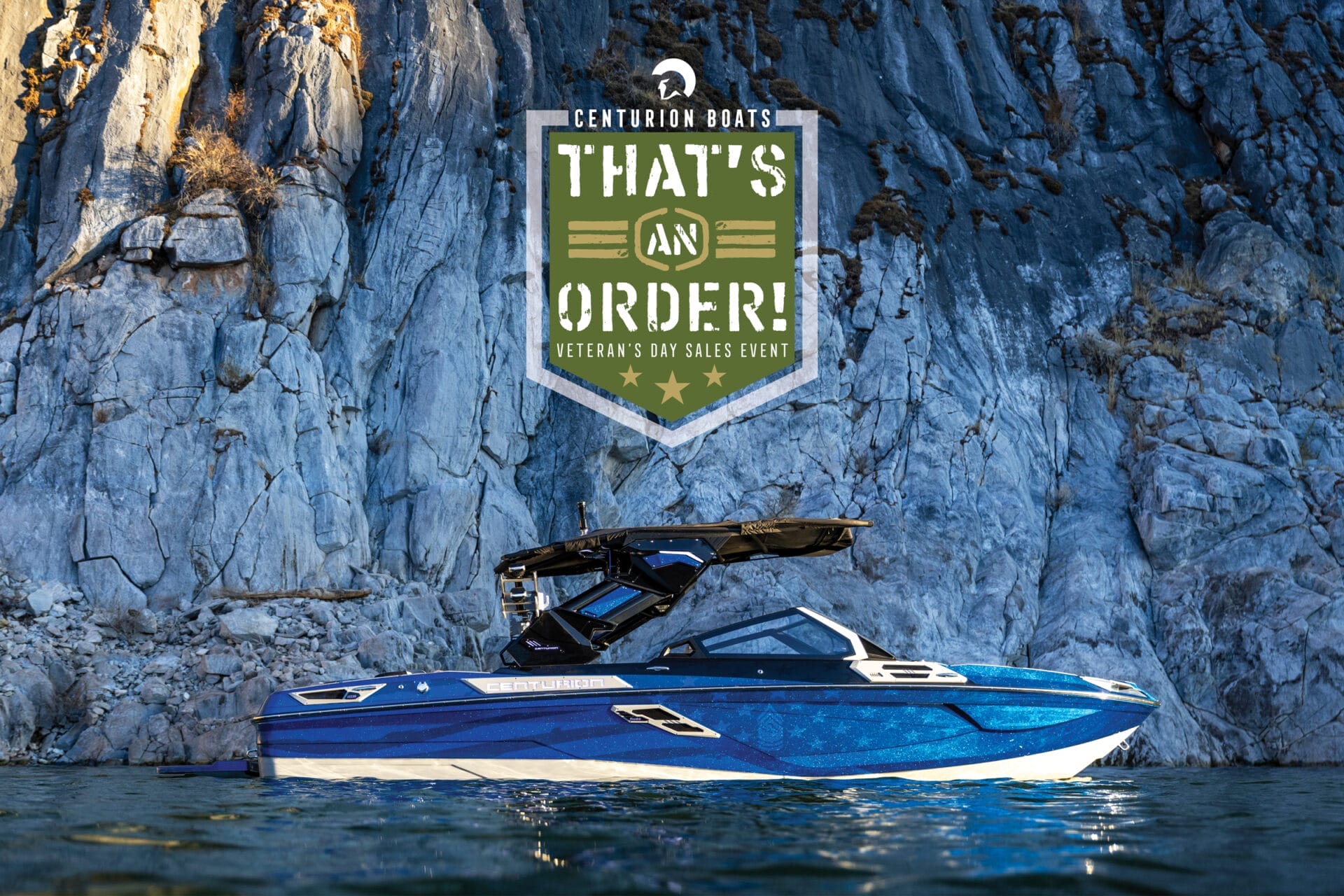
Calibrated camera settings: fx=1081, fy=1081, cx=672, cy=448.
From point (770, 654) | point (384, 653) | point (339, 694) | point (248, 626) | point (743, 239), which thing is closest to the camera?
point (339, 694)

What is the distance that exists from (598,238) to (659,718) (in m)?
15.8

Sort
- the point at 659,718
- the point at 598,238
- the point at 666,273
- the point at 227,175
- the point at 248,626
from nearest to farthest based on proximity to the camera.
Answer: the point at 659,718 < the point at 248,626 < the point at 227,175 < the point at 666,273 < the point at 598,238

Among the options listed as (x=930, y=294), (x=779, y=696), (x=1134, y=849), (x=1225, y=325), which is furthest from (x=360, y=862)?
(x=1225, y=325)

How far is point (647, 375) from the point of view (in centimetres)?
2336

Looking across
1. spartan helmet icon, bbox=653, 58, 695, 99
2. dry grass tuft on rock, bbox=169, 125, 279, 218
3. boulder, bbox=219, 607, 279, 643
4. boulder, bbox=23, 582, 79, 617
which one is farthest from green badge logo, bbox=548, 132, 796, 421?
boulder, bbox=23, 582, 79, 617

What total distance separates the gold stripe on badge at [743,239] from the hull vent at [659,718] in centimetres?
1564

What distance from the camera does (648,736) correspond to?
33.2 ft

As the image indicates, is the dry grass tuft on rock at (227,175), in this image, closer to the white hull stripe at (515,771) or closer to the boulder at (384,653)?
the boulder at (384,653)

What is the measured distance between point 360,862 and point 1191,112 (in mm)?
32037

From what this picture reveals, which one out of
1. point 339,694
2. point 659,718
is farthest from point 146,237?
point 659,718

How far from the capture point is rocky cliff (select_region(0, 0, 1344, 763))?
18406 millimetres

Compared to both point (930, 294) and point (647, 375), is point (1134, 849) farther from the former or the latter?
point (930, 294)

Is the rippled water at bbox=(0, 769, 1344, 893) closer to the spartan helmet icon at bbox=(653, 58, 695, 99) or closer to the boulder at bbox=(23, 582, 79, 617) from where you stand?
the boulder at bbox=(23, 582, 79, 617)

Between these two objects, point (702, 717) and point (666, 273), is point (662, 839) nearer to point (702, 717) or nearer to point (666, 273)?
point (702, 717)
